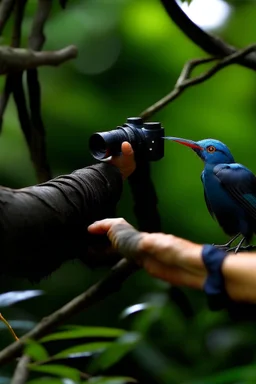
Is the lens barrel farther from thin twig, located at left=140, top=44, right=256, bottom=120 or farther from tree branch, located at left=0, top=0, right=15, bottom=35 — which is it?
tree branch, located at left=0, top=0, right=15, bottom=35

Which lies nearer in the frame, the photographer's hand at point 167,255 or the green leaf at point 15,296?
the photographer's hand at point 167,255

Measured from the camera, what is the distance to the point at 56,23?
1622 mm

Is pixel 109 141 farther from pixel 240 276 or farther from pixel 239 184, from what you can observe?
pixel 240 276

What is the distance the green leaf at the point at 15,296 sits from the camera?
1482 mm

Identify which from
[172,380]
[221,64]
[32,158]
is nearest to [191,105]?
[221,64]

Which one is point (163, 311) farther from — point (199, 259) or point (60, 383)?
point (199, 259)

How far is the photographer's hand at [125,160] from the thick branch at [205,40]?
1.48 ft

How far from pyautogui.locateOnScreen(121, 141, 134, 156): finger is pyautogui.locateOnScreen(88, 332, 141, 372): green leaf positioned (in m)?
0.43

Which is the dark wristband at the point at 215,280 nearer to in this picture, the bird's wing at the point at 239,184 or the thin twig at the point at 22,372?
the bird's wing at the point at 239,184

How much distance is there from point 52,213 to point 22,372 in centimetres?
45

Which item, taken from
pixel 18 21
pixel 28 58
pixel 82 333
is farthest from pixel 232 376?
pixel 18 21

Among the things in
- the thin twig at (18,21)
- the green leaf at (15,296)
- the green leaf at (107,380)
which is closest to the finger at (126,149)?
the green leaf at (107,380)

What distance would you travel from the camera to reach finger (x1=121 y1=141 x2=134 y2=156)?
3.53 ft

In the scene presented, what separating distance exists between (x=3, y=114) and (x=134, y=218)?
1.38 ft
